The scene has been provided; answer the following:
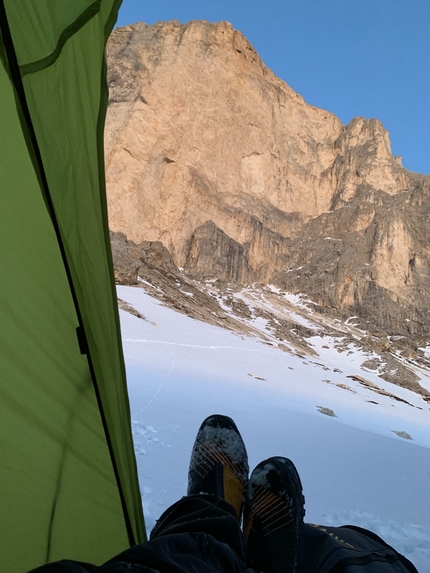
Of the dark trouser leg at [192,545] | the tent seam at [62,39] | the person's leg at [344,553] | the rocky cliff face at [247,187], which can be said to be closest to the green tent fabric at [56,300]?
the tent seam at [62,39]

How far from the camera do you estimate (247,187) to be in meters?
47.9

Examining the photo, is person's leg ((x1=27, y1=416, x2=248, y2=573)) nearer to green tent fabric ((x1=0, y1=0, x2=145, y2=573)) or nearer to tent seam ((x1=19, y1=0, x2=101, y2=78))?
green tent fabric ((x1=0, y1=0, x2=145, y2=573))

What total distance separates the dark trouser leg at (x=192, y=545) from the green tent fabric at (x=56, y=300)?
1.00 feet

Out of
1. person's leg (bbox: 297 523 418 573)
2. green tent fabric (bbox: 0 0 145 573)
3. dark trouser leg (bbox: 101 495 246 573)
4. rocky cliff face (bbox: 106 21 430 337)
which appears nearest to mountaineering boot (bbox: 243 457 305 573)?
person's leg (bbox: 297 523 418 573)

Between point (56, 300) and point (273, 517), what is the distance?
124 centimetres

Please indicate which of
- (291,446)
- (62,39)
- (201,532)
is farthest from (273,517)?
(62,39)

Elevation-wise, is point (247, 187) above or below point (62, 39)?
above

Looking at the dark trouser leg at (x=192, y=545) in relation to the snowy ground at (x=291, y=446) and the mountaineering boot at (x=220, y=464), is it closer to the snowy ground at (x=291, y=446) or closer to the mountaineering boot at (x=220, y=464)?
the mountaineering boot at (x=220, y=464)

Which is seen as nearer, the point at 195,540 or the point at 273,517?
the point at 195,540

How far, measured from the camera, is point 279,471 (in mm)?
1790

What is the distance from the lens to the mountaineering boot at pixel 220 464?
69.9 inches

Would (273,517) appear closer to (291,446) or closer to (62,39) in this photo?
(291,446)

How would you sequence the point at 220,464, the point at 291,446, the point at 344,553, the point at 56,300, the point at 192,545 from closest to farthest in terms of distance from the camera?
the point at 192,545 → the point at 56,300 → the point at 344,553 → the point at 220,464 → the point at 291,446

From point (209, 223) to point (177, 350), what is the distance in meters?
35.0
